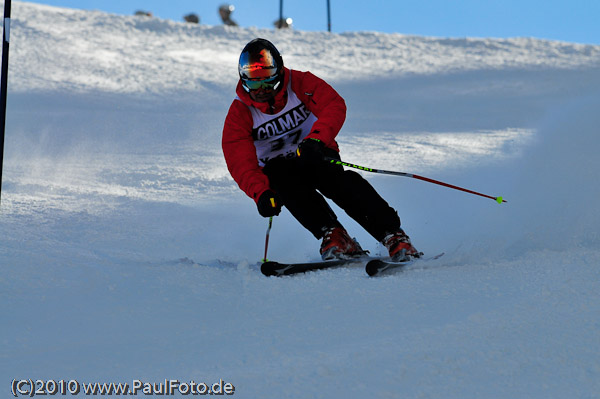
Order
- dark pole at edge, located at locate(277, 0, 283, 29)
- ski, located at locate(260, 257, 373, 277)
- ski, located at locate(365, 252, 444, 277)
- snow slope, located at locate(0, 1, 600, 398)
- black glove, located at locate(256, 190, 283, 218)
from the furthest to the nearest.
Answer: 1. dark pole at edge, located at locate(277, 0, 283, 29)
2. black glove, located at locate(256, 190, 283, 218)
3. ski, located at locate(260, 257, 373, 277)
4. ski, located at locate(365, 252, 444, 277)
5. snow slope, located at locate(0, 1, 600, 398)

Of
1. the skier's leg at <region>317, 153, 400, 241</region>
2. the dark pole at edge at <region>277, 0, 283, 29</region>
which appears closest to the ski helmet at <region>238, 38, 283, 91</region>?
the skier's leg at <region>317, 153, 400, 241</region>

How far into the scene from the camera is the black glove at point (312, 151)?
322 cm

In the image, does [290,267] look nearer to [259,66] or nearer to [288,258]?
[288,258]

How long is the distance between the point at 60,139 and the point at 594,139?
5720 mm

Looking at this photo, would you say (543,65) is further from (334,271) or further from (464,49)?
(334,271)

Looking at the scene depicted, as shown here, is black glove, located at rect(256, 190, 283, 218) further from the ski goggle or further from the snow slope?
the ski goggle

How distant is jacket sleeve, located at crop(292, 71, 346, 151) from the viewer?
11.1 ft

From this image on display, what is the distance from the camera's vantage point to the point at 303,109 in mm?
3592

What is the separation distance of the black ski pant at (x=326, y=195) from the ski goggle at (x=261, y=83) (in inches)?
15.2

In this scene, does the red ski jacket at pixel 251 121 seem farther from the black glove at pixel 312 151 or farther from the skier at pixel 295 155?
the black glove at pixel 312 151

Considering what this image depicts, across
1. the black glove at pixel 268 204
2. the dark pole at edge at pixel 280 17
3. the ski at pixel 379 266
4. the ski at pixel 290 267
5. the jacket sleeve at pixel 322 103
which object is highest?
the dark pole at edge at pixel 280 17

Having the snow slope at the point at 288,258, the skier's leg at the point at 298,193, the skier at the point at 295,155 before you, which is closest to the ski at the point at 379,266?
the snow slope at the point at 288,258

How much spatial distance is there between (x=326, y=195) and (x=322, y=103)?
0.47 meters

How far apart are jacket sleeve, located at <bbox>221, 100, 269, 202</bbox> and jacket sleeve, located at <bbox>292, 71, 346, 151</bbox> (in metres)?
0.31
